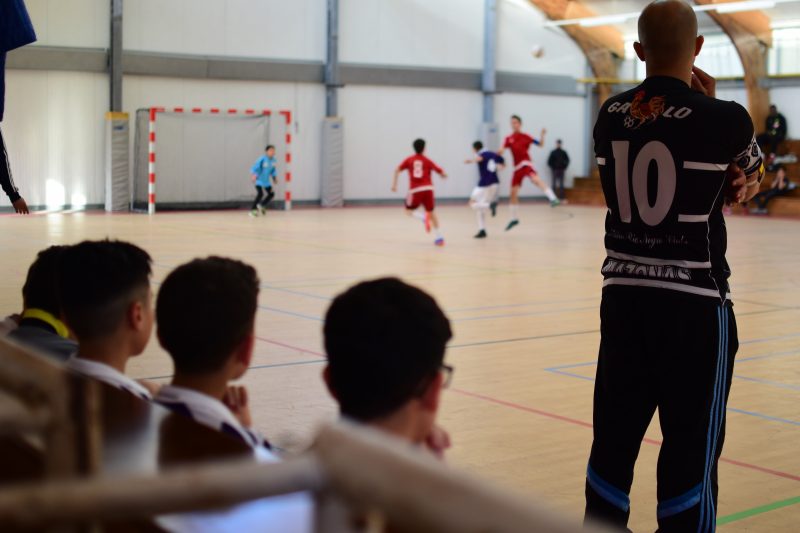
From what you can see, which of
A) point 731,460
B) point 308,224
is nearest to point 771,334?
point 731,460

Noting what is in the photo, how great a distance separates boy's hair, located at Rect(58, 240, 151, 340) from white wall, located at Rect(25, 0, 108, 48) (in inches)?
827

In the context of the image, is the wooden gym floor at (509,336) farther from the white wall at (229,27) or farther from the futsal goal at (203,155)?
the white wall at (229,27)

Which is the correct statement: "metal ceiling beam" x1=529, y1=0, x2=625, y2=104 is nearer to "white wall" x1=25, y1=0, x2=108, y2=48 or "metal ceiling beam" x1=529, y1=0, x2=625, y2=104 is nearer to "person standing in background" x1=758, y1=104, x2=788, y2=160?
"person standing in background" x1=758, y1=104, x2=788, y2=160

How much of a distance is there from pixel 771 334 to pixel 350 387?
24.7 feet

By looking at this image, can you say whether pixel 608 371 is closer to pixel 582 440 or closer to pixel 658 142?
pixel 658 142

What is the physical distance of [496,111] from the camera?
30141mm

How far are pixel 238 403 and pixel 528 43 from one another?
29.0 metres

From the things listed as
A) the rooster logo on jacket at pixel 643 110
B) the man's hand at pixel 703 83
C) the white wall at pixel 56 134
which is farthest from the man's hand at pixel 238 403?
the white wall at pixel 56 134

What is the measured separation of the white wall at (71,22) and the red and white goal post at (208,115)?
81.9 inches

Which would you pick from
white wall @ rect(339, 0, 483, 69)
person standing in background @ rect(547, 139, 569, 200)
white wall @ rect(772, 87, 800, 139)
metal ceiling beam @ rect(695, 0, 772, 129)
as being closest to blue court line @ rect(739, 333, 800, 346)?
metal ceiling beam @ rect(695, 0, 772, 129)

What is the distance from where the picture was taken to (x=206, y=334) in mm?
2480

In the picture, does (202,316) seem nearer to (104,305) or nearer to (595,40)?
(104,305)

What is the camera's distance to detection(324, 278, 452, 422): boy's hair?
73.4 inches

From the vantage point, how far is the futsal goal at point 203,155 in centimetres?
2391
